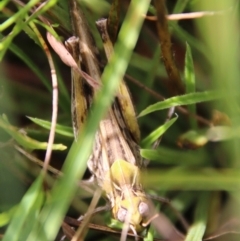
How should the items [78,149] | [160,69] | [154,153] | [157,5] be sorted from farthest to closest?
[160,69]
[154,153]
[157,5]
[78,149]

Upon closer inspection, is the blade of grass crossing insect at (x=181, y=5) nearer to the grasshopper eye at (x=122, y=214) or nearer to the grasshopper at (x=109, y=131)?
the grasshopper at (x=109, y=131)

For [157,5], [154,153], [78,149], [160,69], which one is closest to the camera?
[78,149]

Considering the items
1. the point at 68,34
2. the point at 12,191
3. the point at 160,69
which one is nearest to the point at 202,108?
the point at 160,69

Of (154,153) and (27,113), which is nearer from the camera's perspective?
(154,153)

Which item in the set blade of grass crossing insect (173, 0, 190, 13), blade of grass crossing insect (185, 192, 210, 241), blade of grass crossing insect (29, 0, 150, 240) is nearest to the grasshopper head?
blade of grass crossing insect (185, 192, 210, 241)

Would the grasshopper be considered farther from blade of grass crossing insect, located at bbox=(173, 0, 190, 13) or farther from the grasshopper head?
blade of grass crossing insect, located at bbox=(173, 0, 190, 13)

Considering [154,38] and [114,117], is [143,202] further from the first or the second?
[154,38]

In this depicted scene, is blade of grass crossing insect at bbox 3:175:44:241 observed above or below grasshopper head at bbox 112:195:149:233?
below

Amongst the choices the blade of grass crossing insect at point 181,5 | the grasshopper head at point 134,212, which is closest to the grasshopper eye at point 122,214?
the grasshopper head at point 134,212

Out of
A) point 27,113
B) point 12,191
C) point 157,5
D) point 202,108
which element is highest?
point 157,5
